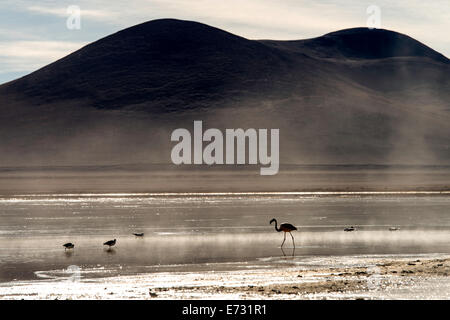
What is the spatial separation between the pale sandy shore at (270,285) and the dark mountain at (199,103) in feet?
261

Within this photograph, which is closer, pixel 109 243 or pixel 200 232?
pixel 109 243

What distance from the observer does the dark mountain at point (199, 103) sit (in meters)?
106

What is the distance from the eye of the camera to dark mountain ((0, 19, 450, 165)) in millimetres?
105812

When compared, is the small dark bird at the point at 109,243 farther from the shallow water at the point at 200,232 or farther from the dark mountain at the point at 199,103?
the dark mountain at the point at 199,103

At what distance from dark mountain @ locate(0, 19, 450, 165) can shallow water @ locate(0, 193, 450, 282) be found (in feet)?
182

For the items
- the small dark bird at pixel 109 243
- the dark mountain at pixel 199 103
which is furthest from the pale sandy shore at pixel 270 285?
the dark mountain at pixel 199 103

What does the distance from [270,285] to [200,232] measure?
39.5 feet

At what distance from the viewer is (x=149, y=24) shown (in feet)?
539

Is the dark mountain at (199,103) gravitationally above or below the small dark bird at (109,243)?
above

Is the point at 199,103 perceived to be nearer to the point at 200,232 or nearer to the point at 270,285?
the point at 200,232

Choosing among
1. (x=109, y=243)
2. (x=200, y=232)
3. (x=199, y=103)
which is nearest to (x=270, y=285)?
(x=109, y=243)

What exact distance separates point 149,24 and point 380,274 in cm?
15190

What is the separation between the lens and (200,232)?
27.3m
